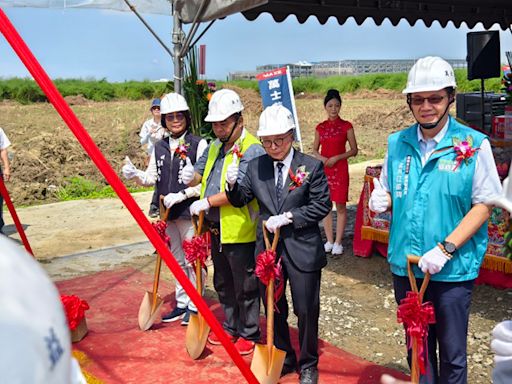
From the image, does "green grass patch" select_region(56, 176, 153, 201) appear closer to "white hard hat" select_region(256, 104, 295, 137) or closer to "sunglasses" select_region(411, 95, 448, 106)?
"white hard hat" select_region(256, 104, 295, 137)

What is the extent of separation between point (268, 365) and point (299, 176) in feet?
3.89

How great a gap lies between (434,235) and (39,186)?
1098 cm

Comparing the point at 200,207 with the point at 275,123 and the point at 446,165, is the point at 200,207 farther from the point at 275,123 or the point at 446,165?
the point at 446,165

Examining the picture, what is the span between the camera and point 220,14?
17.6 feet

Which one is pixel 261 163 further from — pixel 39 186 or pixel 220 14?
pixel 39 186

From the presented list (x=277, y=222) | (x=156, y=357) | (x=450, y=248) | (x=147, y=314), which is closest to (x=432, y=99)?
(x=450, y=248)

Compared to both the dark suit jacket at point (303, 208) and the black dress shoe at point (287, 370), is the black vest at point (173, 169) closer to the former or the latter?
the dark suit jacket at point (303, 208)

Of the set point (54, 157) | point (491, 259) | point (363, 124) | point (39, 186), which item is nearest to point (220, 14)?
point (491, 259)

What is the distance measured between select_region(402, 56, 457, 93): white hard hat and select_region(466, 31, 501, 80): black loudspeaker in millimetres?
6616

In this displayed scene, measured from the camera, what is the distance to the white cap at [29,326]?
694 mm

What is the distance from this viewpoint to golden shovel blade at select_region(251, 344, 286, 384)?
3604mm

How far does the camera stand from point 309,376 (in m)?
3.65

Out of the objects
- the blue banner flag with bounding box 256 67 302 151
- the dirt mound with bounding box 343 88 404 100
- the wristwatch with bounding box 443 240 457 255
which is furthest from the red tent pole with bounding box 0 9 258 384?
the dirt mound with bounding box 343 88 404 100

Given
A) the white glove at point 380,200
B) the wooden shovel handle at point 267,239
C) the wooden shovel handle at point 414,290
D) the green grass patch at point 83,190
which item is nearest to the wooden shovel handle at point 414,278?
the wooden shovel handle at point 414,290
